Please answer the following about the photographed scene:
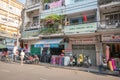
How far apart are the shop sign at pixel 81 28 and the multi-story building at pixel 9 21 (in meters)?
14.2

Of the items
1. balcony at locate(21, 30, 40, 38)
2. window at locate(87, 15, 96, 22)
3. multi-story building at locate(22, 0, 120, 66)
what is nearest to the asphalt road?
multi-story building at locate(22, 0, 120, 66)

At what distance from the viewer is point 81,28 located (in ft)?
55.1

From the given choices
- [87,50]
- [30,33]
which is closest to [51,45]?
[87,50]

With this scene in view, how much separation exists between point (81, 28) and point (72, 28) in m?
1.27

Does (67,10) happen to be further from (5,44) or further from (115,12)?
(5,44)

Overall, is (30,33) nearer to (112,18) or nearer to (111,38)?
(112,18)

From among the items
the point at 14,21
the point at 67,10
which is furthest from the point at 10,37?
the point at 67,10

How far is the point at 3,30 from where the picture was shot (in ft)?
101

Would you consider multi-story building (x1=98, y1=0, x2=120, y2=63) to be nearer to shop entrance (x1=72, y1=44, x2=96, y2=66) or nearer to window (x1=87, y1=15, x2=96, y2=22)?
window (x1=87, y1=15, x2=96, y2=22)

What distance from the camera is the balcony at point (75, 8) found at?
17.2 meters

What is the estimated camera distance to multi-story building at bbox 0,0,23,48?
2910cm

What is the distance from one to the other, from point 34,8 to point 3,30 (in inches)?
423

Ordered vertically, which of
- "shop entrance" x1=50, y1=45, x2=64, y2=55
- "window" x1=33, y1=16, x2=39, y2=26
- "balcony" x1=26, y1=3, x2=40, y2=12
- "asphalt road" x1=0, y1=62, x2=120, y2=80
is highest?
"balcony" x1=26, y1=3, x2=40, y2=12

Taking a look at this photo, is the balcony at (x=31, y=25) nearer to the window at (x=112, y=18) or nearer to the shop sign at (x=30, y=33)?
the shop sign at (x=30, y=33)
